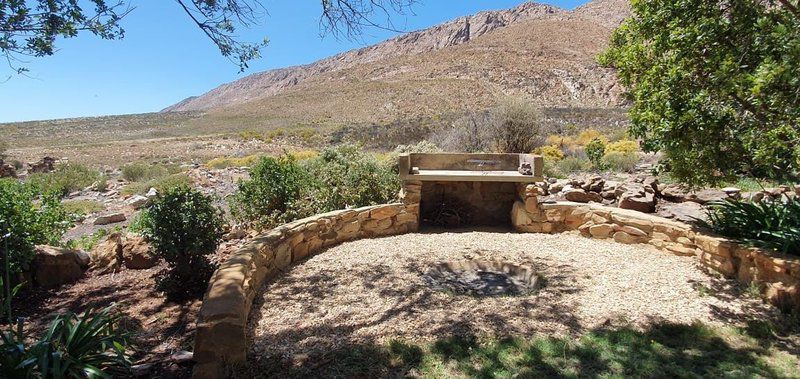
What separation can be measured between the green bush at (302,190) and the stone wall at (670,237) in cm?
235

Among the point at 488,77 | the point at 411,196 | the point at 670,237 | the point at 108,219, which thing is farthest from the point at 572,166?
the point at 488,77

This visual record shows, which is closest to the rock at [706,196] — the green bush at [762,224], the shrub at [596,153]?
the green bush at [762,224]

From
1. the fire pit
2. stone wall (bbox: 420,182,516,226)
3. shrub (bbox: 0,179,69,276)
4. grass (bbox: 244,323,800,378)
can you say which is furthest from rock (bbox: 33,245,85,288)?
stone wall (bbox: 420,182,516,226)

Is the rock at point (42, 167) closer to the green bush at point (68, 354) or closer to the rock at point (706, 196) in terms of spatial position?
the green bush at point (68, 354)

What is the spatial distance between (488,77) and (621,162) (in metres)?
28.8

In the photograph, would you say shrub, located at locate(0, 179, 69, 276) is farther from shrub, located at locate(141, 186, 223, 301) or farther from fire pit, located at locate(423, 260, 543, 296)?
fire pit, located at locate(423, 260, 543, 296)

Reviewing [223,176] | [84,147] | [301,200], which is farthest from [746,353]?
[84,147]

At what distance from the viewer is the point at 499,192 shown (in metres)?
7.38

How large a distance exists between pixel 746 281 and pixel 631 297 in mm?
1205

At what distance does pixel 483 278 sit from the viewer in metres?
5.05

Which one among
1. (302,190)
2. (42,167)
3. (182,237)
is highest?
(42,167)

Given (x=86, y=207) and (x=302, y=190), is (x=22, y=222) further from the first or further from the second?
(x=86, y=207)

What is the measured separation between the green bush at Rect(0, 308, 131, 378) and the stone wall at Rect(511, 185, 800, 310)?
5246mm

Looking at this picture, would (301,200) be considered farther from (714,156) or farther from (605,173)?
(605,173)
